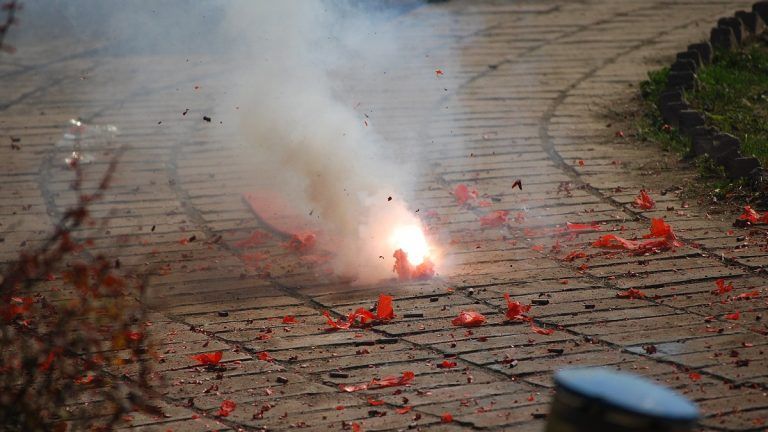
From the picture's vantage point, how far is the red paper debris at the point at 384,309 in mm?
Answer: 4883

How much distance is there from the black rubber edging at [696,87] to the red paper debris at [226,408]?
146 inches

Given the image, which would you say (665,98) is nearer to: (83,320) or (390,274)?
(390,274)

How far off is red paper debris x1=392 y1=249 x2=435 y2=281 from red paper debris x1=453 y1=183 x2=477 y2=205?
109 cm

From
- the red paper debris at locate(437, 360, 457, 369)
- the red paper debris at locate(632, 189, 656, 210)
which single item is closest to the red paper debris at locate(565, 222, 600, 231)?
the red paper debris at locate(632, 189, 656, 210)

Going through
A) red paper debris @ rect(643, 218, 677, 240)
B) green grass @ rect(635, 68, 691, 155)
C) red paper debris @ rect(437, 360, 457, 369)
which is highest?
green grass @ rect(635, 68, 691, 155)

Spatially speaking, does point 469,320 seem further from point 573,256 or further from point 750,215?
point 750,215

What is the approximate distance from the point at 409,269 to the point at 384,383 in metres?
1.28

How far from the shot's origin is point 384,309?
4.91 metres

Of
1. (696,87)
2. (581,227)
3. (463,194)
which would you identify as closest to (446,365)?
(581,227)

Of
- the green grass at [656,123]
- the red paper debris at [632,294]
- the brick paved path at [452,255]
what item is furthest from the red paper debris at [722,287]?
the green grass at [656,123]

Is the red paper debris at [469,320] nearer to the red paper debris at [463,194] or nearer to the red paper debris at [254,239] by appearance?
the red paper debris at [254,239]

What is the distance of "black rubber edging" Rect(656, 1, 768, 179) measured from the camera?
21.9ft

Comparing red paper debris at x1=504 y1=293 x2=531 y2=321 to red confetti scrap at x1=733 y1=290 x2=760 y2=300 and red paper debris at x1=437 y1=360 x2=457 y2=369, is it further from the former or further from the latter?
red confetti scrap at x1=733 y1=290 x2=760 y2=300

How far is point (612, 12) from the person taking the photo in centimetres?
1141
